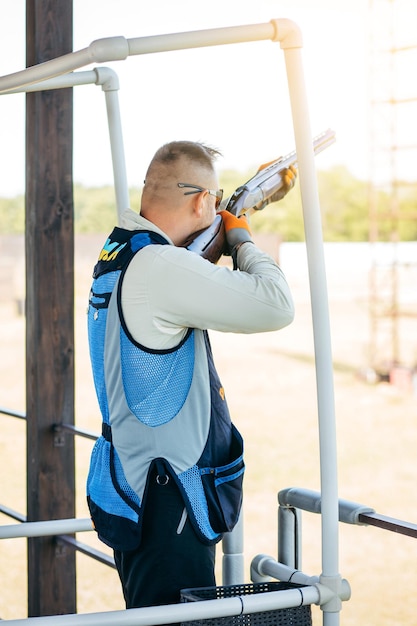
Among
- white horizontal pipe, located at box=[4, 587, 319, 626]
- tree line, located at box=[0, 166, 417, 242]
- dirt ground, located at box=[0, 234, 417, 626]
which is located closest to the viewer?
white horizontal pipe, located at box=[4, 587, 319, 626]

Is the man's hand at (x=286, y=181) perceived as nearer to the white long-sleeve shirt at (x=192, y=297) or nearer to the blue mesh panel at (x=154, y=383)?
the white long-sleeve shirt at (x=192, y=297)

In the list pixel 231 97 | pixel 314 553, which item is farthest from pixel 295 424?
pixel 231 97

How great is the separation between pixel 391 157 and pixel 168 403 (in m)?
24.0

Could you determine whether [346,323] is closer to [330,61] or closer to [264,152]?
[264,152]

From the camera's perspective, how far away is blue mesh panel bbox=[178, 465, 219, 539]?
53.3 inches

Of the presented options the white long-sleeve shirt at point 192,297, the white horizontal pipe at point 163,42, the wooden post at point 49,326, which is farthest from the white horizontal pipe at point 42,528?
the white horizontal pipe at point 163,42

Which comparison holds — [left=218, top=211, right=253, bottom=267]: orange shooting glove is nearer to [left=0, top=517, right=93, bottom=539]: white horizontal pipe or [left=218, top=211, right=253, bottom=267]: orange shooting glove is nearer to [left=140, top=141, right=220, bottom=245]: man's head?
[left=140, top=141, right=220, bottom=245]: man's head

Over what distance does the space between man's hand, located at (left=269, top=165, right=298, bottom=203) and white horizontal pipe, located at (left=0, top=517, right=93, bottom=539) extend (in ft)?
2.34

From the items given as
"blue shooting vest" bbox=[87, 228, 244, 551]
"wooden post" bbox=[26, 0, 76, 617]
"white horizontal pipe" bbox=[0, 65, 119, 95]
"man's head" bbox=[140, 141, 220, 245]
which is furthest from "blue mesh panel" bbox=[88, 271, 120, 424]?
"wooden post" bbox=[26, 0, 76, 617]

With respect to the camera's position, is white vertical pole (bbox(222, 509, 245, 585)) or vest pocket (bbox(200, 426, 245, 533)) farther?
white vertical pole (bbox(222, 509, 245, 585))

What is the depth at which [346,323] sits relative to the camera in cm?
2989

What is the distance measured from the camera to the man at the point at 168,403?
1317 mm

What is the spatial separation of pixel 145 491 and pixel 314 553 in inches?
975

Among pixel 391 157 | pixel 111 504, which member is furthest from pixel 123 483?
pixel 391 157
